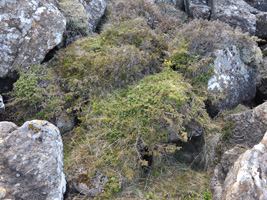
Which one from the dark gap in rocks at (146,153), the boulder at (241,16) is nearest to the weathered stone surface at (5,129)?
the dark gap in rocks at (146,153)

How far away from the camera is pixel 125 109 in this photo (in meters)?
3.97

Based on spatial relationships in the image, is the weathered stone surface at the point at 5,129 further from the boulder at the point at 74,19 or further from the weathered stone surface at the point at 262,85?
the weathered stone surface at the point at 262,85

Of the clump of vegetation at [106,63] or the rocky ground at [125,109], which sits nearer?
the rocky ground at [125,109]

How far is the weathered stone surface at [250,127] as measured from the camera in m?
4.12

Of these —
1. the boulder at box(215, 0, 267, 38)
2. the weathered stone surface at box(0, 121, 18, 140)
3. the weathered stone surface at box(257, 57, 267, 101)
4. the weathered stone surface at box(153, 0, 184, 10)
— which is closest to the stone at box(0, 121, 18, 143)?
the weathered stone surface at box(0, 121, 18, 140)

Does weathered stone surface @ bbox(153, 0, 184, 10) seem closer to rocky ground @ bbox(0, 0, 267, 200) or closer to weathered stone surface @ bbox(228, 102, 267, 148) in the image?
rocky ground @ bbox(0, 0, 267, 200)

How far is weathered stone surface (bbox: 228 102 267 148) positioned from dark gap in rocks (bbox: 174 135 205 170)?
23.2 inches

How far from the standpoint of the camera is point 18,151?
10.0 ft

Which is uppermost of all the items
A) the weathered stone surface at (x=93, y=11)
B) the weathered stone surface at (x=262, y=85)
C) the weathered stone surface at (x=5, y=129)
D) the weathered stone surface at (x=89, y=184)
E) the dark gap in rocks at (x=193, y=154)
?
the weathered stone surface at (x=93, y=11)

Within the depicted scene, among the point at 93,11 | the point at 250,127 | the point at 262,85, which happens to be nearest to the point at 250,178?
the point at 250,127

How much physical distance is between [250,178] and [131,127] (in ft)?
6.15

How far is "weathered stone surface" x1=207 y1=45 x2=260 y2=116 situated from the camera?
16.0 feet

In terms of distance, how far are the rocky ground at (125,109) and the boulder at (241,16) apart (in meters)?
1.28

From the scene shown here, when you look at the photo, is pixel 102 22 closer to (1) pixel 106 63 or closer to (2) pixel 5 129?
(1) pixel 106 63
